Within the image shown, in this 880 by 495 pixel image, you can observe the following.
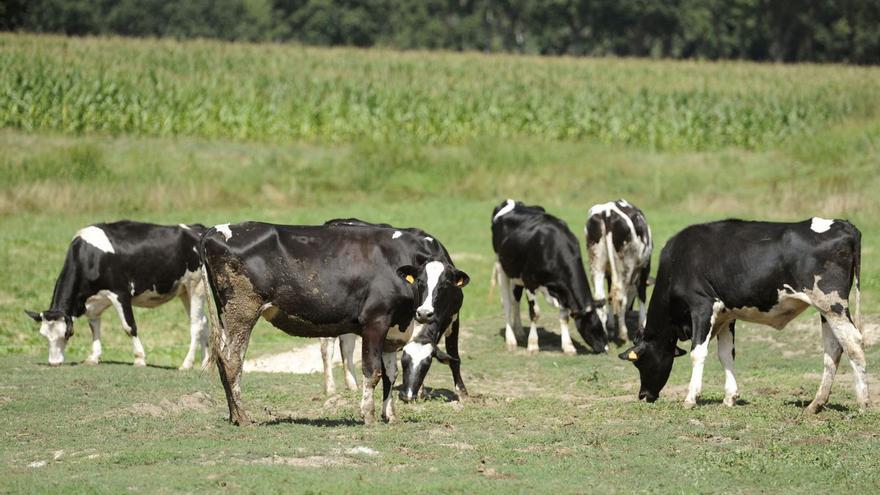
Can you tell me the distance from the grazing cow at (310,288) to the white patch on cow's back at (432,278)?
0.01m

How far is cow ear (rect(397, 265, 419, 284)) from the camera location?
47.8ft

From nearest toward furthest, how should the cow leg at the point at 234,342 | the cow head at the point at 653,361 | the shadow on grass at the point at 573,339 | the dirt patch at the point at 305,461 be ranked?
the dirt patch at the point at 305,461, the cow leg at the point at 234,342, the cow head at the point at 653,361, the shadow on grass at the point at 573,339

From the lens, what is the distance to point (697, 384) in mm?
15922

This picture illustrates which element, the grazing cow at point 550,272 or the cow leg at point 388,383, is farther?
the grazing cow at point 550,272

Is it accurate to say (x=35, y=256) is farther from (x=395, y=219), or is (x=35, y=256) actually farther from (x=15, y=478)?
(x=15, y=478)

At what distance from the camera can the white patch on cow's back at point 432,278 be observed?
1424cm

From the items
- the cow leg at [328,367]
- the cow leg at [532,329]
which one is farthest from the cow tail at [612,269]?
the cow leg at [328,367]

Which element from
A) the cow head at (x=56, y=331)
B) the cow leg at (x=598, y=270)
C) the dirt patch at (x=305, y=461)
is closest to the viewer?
the dirt patch at (x=305, y=461)

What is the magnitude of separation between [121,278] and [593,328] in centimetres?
754

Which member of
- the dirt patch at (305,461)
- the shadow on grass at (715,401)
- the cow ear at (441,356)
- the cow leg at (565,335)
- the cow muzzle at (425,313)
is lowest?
the cow leg at (565,335)

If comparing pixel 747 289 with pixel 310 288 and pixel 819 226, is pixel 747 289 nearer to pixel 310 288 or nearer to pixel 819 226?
pixel 819 226

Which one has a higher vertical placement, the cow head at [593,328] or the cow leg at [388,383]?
the cow leg at [388,383]

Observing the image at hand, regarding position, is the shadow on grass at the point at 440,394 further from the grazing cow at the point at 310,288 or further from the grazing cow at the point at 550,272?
the grazing cow at the point at 550,272

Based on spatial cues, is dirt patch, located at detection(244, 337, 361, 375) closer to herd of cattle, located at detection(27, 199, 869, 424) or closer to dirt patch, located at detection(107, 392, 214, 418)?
herd of cattle, located at detection(27, 199, 869, 424)
